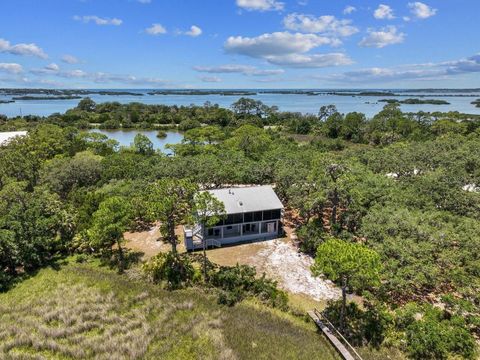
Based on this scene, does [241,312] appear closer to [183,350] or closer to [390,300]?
[183,350]

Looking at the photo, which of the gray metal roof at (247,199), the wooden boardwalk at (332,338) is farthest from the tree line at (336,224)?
the gray metal roof at (247,199)

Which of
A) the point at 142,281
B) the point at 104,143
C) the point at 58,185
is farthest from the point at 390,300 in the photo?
the point at 104,143

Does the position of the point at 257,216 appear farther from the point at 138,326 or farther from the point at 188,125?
the point at 188,125

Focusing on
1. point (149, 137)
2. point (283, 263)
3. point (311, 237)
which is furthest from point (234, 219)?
point (149, 137)

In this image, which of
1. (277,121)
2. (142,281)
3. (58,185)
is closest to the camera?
(142,281)

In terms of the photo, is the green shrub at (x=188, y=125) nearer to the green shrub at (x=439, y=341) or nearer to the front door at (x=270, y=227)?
the front door at (x=270, y=227)
